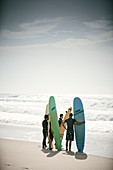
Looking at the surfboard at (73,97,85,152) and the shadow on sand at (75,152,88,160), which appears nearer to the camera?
the shadow on sand at (75,152,88,160)

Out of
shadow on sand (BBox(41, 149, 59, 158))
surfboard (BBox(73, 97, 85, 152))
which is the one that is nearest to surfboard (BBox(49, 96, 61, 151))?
shadow on sand (BBox(41, 149, 59, 158))

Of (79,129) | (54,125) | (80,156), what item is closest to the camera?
(80,156)

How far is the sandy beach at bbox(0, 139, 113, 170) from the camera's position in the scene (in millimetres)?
2766

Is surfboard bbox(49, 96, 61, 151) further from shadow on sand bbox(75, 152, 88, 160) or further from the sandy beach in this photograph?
shadow on sand bbox(75, 152, 88, 160)

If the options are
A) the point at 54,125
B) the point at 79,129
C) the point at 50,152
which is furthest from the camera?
the point at 79,129

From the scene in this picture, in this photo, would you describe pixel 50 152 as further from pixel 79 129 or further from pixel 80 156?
pixel 79 129

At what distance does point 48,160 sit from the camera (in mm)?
3189

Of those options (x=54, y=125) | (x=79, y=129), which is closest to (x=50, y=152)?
(x=54, y=125)

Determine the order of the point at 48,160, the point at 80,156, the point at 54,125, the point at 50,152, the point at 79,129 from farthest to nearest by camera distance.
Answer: the point at 79,129, the point at 54,125, the point at 50,152, the point at 80,156, the point at 48,160

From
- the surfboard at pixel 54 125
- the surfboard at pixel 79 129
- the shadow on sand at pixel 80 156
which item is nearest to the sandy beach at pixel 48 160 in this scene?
the shadow on sand at pixel 80 156

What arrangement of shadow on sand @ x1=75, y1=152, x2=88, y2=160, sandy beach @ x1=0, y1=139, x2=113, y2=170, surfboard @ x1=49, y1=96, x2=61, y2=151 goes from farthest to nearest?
surfboard @ x1=49, y1=96, x2=61, y2=151 → shadow on sand @ x1=75, y1=152, x2=88, y2=160 → sandy beach @ x1=0, y1=139, x2=113, y2=170

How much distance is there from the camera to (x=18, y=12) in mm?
2176

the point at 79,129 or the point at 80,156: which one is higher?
the point at 79,129

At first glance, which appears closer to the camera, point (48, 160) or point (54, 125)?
point (48, 160)
